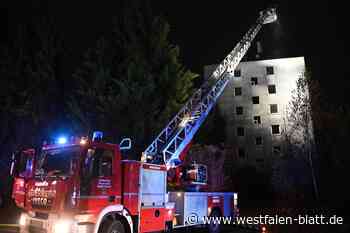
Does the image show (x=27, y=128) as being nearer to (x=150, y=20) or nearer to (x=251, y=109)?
(x=150, y=20)

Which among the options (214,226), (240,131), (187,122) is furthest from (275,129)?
(214,226)

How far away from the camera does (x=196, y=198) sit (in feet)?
33.6

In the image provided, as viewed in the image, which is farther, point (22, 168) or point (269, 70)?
point (269, 70)

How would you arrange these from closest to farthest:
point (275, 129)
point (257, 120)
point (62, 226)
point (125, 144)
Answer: point (62, 226) < point (125, 144) < point (275, 129) < point (257, 120)

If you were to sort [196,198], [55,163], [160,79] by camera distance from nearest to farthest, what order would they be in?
[55,163] → [196,198] → [160,79]

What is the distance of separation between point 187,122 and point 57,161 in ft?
20.3

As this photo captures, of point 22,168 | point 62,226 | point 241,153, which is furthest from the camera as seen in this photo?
point 241,153

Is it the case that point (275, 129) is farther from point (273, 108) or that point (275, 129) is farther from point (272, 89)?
point (272, 89)

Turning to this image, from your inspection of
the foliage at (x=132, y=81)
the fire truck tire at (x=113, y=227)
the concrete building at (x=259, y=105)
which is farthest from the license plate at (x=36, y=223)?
the concrete building at (x=259, y=105)

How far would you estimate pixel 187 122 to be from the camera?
12.6 metres

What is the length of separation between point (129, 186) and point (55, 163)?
6.24 feet

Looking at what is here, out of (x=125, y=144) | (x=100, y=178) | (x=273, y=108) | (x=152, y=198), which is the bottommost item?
(x=152, y=198)

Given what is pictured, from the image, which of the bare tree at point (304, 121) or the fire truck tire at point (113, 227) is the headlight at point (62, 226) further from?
the bare tree at point (304, 121)

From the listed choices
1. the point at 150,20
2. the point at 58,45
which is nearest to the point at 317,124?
the point at 150,20
